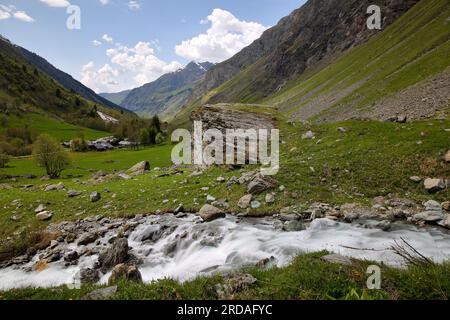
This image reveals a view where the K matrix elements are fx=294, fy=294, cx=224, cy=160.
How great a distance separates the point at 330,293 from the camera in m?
7.99

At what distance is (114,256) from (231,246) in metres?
6.25

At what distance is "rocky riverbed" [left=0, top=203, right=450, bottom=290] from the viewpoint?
13.4 meters

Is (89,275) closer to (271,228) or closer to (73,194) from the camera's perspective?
(271,228)

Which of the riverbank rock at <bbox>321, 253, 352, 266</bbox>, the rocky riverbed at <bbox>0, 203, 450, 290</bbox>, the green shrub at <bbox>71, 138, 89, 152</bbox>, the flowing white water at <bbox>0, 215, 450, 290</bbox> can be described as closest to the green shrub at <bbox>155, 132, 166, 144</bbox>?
the green shrub at <bbox>71, 138, 89, 152</bbox>

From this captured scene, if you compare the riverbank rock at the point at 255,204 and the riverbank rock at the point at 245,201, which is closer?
the riverbank rock at the point at 255,204

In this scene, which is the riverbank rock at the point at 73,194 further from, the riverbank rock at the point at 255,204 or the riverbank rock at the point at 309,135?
the riverbank rock at the point at 309,135

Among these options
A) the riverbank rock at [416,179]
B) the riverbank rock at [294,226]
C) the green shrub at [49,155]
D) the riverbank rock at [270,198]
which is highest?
the green shrub at [49,155]

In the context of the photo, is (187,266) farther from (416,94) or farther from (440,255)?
(416,94)

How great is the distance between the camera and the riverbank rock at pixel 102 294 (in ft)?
28.5

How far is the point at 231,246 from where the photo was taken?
15.6m

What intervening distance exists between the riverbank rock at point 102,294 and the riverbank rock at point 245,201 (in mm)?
11987

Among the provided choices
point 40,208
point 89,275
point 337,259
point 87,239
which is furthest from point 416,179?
point 40,208

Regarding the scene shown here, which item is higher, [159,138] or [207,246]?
[159,138]

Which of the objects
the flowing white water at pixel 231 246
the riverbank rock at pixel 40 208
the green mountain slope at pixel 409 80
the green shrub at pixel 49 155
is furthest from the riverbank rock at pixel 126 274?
the green shrub at pixel 49 155
